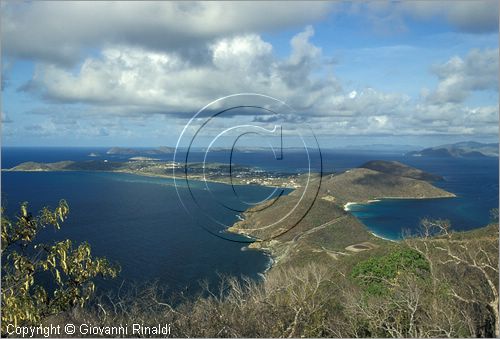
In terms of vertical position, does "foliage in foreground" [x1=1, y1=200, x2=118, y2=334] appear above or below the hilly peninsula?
above

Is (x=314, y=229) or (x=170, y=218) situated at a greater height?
(x=314, y=229)

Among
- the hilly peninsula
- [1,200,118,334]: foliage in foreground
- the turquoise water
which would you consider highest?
[1,200,118,334]: foliage in foreground

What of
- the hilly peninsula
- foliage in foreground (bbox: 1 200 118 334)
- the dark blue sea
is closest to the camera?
foliage in foreground (bbox: 1 200 118 334)

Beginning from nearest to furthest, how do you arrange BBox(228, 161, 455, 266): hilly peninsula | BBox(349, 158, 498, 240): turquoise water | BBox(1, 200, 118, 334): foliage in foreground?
BBox(1, 200, 118, 334): foliage in foreground → BBox(228, 161, 455, 266): hilly peninsula → BBox(349, 158, 498, 240): turquoise water

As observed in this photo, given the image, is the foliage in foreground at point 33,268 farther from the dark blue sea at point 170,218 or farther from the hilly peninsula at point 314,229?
the hilly peninsula at point 314,229

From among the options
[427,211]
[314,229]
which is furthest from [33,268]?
[427,211]

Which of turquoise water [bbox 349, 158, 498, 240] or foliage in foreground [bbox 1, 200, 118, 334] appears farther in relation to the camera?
turquoise water [bbox 349, 158, 498, 240]

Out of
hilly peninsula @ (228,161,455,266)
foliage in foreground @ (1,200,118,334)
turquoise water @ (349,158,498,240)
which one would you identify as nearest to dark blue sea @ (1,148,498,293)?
turquoise water @ (349,158,498,240)

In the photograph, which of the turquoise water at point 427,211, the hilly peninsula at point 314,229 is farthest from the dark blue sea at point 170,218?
the hilly peninsula at point 314,229

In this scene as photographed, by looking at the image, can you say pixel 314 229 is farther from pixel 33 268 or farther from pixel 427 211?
pixel 33 268

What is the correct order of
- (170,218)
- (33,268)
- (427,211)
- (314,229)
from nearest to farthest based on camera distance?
(33,268)
(314,229)
(170,218)
(427,211)

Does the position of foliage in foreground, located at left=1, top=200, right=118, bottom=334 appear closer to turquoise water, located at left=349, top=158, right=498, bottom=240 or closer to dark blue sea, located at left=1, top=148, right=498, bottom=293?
dark blue sea, located at left=1, top=148, right=498, bottom=293
